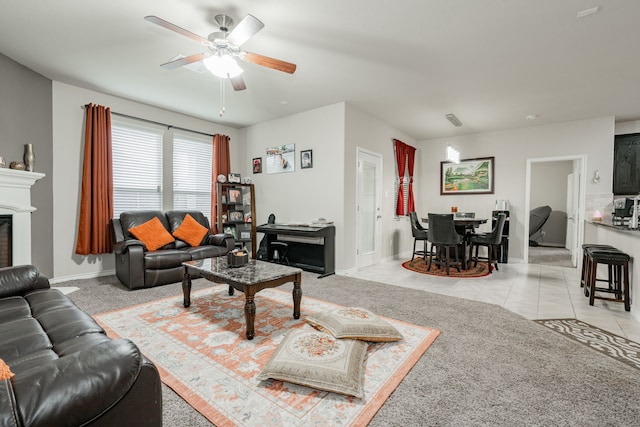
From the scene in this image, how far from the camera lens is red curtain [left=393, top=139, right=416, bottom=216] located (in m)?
6.03

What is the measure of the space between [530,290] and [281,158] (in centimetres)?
427

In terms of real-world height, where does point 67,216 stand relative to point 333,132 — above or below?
below

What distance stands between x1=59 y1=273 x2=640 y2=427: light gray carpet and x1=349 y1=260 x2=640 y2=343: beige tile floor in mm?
545

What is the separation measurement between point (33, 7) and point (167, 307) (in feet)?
9.24

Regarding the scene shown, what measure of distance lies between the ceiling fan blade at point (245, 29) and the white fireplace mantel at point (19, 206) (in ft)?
9.51

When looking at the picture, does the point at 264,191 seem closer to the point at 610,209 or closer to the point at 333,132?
the point at 333,132

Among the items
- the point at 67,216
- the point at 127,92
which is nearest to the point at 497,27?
the point at 127,92

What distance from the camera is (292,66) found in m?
2.54

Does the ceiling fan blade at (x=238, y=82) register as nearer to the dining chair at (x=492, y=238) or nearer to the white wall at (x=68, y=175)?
the white wall at (x=68, y=175)

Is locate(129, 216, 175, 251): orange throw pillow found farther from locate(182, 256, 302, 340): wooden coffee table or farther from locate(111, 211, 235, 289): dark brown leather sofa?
locate(182, 256, 302, 340): wooden coffee table

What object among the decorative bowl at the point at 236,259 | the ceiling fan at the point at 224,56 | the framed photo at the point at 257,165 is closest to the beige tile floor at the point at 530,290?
the decorative bowl at the point at 236,259

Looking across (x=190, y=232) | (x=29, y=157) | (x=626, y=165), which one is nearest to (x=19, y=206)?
(x=29, y=157)

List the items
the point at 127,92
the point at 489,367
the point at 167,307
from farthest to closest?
the point at 127,92 < the point at 167,307 < the point at 489,367

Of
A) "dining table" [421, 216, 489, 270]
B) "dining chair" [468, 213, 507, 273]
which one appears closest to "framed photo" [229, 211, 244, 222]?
"dining table" [421, 216, 489, 270]
